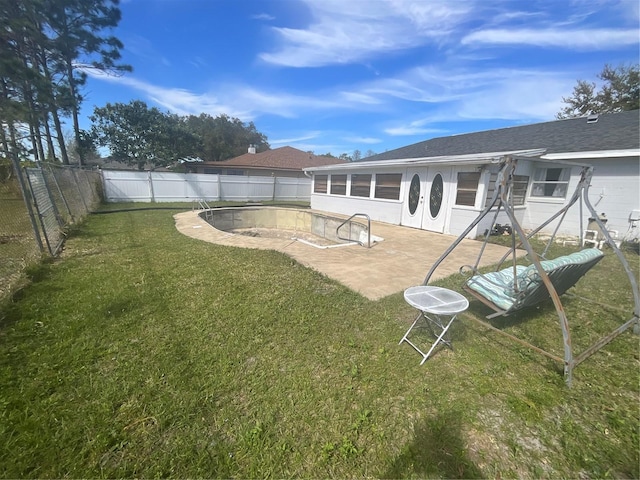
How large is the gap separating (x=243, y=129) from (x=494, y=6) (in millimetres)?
41908

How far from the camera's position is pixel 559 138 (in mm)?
8961

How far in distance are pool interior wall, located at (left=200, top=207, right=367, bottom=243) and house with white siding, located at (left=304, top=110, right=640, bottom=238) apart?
2.11m

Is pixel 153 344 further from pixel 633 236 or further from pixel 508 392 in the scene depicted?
pixel 633 236

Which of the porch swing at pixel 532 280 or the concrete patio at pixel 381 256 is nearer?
the porch swing at pixel 532 280

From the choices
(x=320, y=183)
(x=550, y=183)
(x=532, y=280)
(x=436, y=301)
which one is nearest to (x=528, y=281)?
(x=532, y=280)

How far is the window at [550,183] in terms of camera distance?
8.12 meters

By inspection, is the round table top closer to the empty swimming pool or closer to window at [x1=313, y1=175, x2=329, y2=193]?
the empty swimming pool

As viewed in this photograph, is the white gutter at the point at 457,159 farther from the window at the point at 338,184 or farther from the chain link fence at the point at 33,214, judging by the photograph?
the chain link fence at the point at 33,214

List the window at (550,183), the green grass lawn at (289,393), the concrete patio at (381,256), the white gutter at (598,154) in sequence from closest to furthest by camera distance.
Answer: the green grass lawn at (289,393) < the concrete patio at (381,256) < the white gutter at (598,154) < the window at (550,183)

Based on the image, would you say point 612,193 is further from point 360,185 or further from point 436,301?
point 436,301

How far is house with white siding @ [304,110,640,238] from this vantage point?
7180mm

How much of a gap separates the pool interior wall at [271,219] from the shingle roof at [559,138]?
553 centimetres

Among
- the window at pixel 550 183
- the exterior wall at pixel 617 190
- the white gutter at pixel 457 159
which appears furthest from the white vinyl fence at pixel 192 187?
the exterior wall at pixel 617 190

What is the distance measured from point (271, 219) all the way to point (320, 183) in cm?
359
